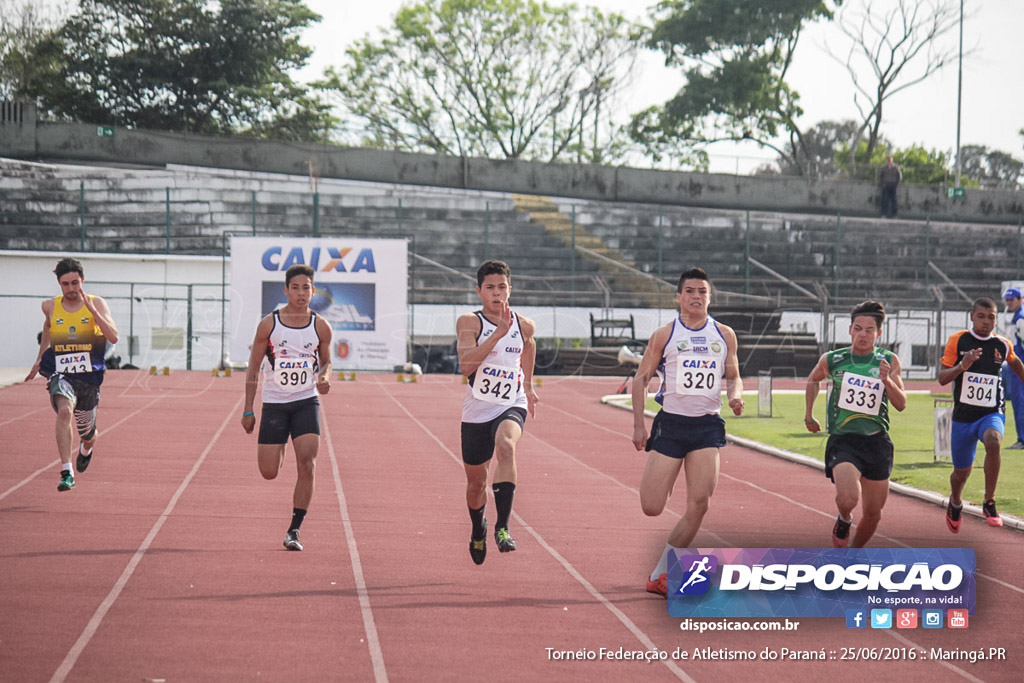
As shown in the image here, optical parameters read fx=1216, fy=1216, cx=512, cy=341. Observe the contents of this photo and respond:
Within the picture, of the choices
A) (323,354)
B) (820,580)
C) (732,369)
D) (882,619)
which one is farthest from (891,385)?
(323,354)

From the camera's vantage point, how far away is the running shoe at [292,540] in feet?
28.6

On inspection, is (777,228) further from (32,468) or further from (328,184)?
(32,468)

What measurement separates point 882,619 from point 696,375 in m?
1.87

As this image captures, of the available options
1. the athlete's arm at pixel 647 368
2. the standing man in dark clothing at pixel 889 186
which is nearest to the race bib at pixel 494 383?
the athlete's arm at pixel 647 368

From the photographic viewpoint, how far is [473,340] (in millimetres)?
7953

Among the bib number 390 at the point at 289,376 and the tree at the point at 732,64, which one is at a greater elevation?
the tree at the point at 732,64

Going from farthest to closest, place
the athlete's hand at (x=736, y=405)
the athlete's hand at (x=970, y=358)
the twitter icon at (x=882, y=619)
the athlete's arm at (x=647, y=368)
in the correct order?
the athlete's hand at (x=970, y=358)
the athlete's arm at (x=647, y=368)
the athlete's hand at (x=736, y=405)
the twitter icon at (x=882, y=619)

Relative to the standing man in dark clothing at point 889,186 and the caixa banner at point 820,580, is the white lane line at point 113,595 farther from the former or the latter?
the standing man in dark clothing at point 889,186

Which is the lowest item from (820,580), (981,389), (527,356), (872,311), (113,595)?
(113,595)

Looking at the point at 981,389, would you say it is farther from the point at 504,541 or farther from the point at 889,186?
the point at 889,186

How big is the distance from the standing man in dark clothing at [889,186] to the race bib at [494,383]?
42.1 meters

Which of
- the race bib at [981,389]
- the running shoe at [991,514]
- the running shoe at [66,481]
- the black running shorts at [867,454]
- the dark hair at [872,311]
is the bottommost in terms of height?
the running shoe at [991,514]

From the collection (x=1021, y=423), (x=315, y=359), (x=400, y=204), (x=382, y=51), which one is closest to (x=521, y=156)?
(x=382, y=51)

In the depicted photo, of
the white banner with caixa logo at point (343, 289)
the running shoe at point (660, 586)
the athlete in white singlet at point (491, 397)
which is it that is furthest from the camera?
the white banner with caixa logo at point (343, 289)
